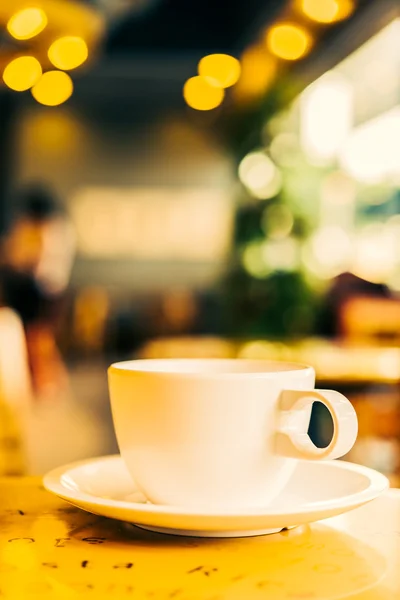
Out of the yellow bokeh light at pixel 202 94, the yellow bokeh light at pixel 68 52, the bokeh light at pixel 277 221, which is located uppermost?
the yellow bokeh light at pixel 202 94

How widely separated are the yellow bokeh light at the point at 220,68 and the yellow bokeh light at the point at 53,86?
130cm

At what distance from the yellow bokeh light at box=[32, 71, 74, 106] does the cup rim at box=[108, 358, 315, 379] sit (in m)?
6.10

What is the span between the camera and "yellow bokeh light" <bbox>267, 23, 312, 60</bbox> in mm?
4688

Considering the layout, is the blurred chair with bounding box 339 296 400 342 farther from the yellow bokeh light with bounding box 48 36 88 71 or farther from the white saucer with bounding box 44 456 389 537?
the white saucer with bounding box 44 456 389 537

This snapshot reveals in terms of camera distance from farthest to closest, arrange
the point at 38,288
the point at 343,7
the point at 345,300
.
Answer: the point at 345,300, the point at 38,288, the point at 343,7

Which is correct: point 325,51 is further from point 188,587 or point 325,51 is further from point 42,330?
point 188,587

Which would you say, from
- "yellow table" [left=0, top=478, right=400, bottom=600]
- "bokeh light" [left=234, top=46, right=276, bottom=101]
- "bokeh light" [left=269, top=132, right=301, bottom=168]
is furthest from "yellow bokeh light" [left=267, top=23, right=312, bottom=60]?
"yellow table" [left=0, top=478, right=400, bottom=600]

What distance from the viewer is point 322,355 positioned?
3266 millimetres

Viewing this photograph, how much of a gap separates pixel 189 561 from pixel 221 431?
0.09 m

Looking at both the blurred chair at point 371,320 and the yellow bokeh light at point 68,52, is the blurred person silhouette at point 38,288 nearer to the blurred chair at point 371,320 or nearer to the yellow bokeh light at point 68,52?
the yellow bokeh light at point 68,52

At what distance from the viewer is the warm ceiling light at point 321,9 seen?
4238 mm

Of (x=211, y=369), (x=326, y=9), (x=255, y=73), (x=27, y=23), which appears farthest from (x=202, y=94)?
(x=211, y=369)

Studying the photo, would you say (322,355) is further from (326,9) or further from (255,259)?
(255,259)

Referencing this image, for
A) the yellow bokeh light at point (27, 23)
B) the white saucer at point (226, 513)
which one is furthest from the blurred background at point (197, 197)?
the white saucer at point (226, 513)
